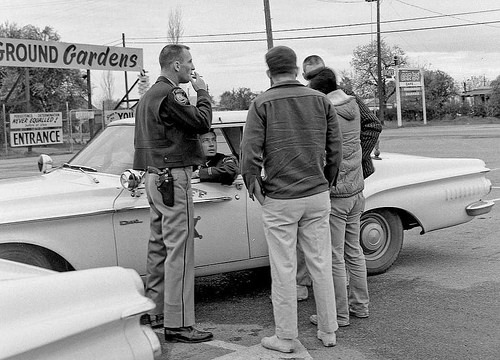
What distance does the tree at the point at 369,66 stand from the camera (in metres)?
77.0

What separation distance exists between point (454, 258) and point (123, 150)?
3671 millimetres

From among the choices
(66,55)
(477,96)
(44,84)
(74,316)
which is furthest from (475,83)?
(74,316)

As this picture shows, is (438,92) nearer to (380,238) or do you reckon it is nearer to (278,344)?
(380,238)

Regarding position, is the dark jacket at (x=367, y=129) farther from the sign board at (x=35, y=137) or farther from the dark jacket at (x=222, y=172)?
the sign board at (x=35, y=137)

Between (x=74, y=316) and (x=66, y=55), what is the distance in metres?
20.2

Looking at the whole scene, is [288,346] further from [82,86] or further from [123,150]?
[82,86]

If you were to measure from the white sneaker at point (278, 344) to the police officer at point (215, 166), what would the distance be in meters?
1.39

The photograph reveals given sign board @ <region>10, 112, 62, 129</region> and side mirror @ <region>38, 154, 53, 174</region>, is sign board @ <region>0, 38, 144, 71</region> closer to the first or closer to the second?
sign board @ <region>10, 112, 62, 129</region>

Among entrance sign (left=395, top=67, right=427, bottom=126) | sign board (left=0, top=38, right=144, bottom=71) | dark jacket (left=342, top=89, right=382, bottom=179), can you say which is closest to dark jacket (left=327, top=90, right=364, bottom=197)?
dark jacket (left=342, top=89, right=382, bottom=179)

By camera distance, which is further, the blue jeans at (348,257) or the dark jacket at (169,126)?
the blue jeans at (348,257)

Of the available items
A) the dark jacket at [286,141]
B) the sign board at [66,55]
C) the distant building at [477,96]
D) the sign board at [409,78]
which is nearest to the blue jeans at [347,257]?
the dark jacket at [286,141]

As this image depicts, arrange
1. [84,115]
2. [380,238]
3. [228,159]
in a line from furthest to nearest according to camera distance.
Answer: [84,115], [380,238], [228,159]

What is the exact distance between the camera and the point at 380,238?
258 inches

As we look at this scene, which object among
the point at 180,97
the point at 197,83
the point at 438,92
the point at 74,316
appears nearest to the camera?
the point at 74,316
